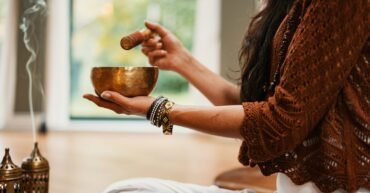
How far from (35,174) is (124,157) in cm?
180

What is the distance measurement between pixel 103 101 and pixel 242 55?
38cm

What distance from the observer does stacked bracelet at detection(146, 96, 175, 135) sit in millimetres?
927

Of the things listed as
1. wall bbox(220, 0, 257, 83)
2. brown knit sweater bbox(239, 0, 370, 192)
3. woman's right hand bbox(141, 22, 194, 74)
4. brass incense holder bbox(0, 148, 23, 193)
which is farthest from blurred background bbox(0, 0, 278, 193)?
brown knit sweater bbox(239, 0, 370, 192)

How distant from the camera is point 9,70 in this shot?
388 cm

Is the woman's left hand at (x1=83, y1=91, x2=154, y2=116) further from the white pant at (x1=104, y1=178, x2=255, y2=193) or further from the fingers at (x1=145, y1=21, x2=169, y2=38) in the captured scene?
the fingers at (x1=145, y1=21, x2=169, y2=38)

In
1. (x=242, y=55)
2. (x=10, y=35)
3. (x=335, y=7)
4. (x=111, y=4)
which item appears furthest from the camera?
(x=111, y=4)

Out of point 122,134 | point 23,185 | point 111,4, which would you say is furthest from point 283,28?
point 111,4

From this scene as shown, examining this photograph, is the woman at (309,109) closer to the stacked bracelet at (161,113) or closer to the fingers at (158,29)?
the stacked bracelet at (161,113)

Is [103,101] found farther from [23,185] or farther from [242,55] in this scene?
[242,55]

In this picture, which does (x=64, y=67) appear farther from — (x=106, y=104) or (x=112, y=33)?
(x=106, y=104)

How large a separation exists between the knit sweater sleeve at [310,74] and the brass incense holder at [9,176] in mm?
428

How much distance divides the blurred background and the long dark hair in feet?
6.43

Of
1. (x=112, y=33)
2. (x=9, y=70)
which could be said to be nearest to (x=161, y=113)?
(x=9, y=70)

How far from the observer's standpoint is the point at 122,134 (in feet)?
13.0
